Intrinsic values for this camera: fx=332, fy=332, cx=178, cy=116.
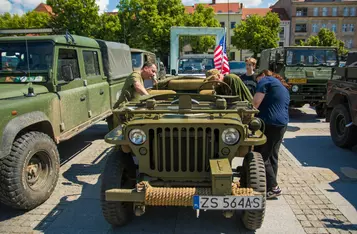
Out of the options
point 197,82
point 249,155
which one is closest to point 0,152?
point 249,155

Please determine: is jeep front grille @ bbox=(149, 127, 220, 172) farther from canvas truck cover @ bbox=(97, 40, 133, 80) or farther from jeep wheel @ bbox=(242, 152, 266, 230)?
canvas truck cover @ bbox=(97, 40, 133, 80)

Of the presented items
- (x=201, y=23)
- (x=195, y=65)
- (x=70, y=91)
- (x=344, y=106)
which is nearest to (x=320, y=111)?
(x=344, y=106)

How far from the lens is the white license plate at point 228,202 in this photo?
2.99m

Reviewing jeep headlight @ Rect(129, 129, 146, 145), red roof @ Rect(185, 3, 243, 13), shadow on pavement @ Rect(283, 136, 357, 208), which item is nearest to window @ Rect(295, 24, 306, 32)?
red roof @ Rect(185, 3, 243, 13)

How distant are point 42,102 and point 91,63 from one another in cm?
218

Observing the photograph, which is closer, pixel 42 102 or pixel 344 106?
pixel 42 102

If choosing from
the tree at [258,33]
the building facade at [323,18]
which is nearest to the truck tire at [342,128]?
the tree at [258,33]

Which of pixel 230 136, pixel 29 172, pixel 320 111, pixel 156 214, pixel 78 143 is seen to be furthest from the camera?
pixel 320 111

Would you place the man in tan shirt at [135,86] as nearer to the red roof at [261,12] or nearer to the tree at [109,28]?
the tree at [109,28]

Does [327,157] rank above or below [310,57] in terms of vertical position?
below

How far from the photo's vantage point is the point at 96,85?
6582mm

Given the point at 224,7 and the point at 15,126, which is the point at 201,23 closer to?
the point at 224,7

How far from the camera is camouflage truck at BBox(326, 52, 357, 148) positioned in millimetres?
6312

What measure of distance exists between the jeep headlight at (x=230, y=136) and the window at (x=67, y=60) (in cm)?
306
